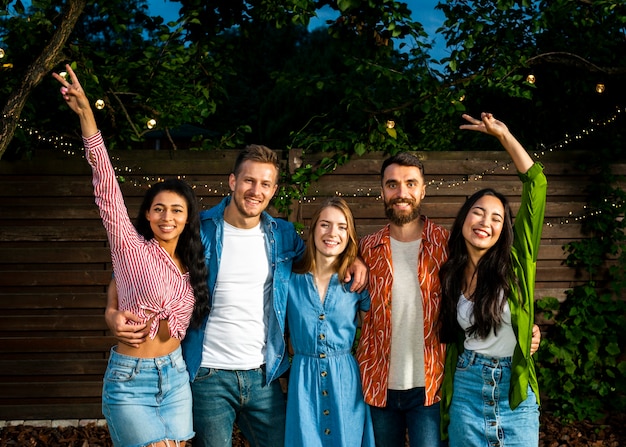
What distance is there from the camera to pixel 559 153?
5.27 meters

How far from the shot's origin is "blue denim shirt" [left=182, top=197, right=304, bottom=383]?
3002 mm

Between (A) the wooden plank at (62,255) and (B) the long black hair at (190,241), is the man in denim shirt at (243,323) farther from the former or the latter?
(A) the wooden plank at (62,255)

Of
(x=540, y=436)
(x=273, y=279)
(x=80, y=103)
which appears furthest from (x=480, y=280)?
(x=540, y=436)

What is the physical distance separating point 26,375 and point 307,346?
9.90 ft

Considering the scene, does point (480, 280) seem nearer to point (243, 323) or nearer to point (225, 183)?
point (243, 323)

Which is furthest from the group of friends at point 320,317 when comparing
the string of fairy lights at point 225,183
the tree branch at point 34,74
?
the string of fairy lights at point 225,183

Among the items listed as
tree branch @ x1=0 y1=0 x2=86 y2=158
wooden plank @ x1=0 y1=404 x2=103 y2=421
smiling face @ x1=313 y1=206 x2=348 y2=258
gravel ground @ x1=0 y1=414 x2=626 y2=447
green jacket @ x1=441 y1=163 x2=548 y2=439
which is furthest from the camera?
wooden plank @ x1=0 y1=404 x2=103 y2=421

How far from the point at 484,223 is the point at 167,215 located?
1444mm

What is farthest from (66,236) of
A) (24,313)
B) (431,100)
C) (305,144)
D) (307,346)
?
(431,100)

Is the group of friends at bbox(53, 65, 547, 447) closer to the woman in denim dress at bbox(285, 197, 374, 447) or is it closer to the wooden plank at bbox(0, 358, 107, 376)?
the woman in denim dress at bbox(285, 197, 374, 447)

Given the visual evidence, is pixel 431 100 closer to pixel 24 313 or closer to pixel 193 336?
pixel 193 336

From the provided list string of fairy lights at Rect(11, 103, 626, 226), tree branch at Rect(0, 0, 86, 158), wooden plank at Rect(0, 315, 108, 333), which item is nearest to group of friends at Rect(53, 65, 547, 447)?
tree branch at Rect(0, 0, 86, 158)

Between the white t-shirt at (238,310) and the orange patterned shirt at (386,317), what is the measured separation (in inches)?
19.9

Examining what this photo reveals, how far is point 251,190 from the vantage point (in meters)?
3.11
